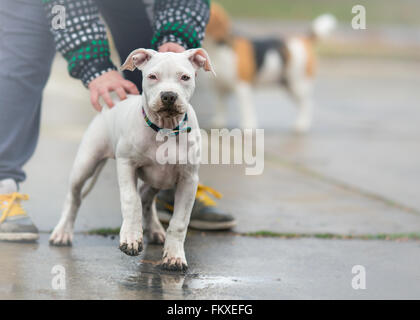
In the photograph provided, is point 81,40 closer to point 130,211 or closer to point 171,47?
point 171,47

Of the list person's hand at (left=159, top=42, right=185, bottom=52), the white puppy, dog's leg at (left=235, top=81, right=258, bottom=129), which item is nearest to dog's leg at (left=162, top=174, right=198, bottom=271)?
the white puppy

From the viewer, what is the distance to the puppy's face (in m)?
2.64

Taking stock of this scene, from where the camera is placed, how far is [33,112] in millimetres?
3588

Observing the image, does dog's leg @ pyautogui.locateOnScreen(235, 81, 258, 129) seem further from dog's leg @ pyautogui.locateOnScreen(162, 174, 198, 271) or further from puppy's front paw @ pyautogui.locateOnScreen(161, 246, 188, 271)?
puppy's front paw @ pyautogui.locateOnScreen(161, 246, 188, 271)

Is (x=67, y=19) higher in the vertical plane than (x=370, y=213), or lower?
higher

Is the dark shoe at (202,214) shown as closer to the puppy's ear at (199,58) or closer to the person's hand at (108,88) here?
the person's hand at (108,88)

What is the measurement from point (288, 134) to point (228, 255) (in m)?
4.13

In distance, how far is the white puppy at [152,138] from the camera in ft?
8.87

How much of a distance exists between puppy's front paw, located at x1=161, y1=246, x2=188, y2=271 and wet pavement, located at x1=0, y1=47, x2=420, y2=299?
4 cm

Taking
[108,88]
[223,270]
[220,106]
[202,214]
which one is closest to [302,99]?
[220,106]

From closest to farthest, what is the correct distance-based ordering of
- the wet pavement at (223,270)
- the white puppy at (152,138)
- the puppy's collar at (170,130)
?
the wet pavement at (223,270) < the white puppy at (152,138) < the puppy's collar at (170,130)

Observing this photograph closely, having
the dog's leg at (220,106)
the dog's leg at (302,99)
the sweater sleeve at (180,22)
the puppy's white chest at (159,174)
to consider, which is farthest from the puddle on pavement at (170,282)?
the dog's leg at (302,99)
